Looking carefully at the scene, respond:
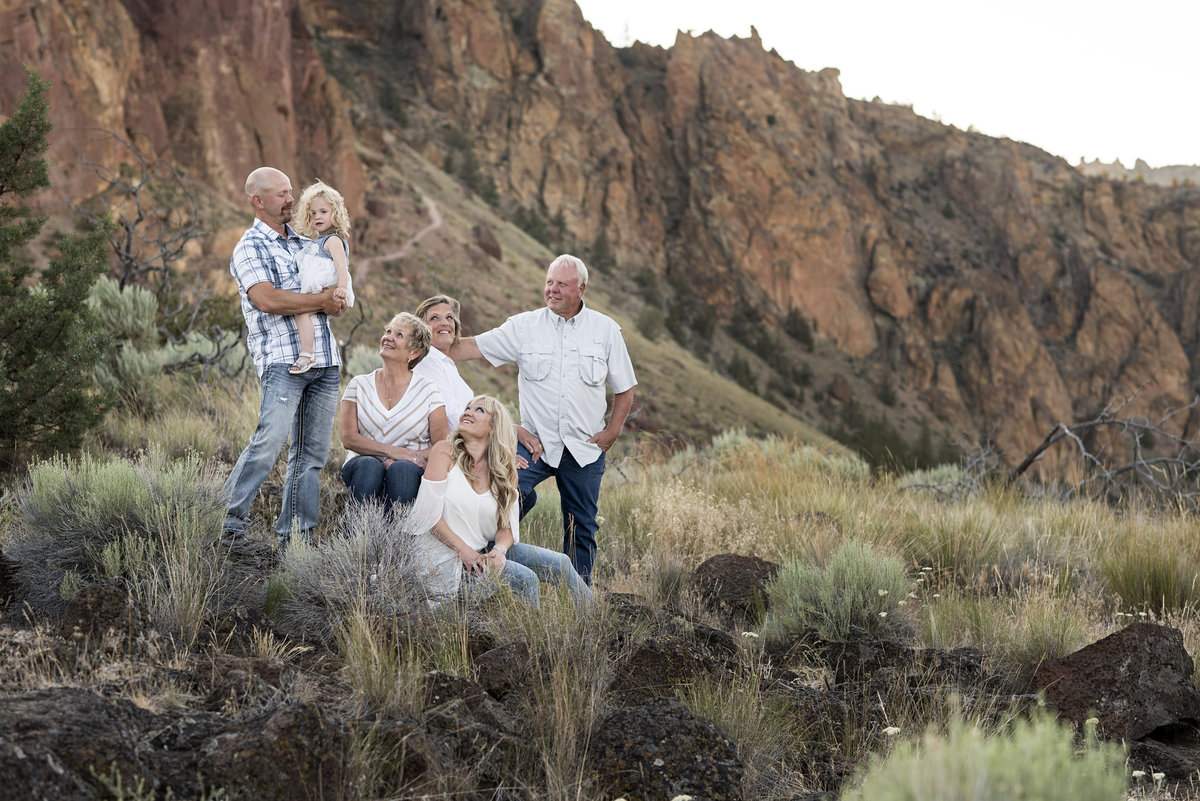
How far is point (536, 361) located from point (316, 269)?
50.6 inches

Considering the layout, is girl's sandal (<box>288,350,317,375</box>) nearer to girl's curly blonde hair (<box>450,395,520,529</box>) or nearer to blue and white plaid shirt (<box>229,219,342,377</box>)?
blue and white plaid shirt (<box>229,219,342,377</box>)

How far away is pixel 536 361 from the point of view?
515 centimetres

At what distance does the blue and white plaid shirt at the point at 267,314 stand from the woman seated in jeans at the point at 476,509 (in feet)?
3.15

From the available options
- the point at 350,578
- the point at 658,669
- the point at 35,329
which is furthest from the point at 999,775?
the point at 35,329

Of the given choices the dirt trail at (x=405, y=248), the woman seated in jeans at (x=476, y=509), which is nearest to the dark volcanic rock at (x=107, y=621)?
the woman seated in jeans at (x=476, y=509)

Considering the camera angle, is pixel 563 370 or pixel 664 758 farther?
pixel 563 370

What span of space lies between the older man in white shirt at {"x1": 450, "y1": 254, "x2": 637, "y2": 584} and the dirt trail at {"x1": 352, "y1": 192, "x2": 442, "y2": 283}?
77.1ft

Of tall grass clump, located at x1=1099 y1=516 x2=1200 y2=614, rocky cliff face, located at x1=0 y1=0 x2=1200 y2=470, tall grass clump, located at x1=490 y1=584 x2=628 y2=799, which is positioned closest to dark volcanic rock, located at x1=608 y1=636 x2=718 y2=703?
tall grass clump, located at x1=490 y1=584 x2=628 y2=799

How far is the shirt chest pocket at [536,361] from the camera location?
5141 mm

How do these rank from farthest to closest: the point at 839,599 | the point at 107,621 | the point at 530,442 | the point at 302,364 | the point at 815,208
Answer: the point at 815,208
the point at 530,442
the point at 839,599
the point at 302,364
the point at 107,621

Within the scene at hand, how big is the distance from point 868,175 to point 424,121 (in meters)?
35.5

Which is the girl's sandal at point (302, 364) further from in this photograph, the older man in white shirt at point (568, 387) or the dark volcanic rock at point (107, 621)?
the dark volcanic rock at point (107, 621)

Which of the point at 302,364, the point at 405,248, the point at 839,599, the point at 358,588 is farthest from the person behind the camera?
the point at 405,248

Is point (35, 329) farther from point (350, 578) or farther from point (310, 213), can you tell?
point (350, 578)
